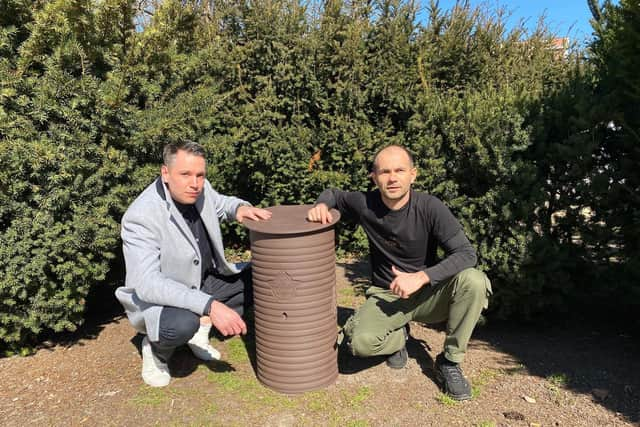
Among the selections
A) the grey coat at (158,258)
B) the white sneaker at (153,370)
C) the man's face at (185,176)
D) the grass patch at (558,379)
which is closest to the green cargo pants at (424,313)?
the grass patch at (558,379)

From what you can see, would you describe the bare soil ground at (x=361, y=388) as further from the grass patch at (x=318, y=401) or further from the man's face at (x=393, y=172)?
the man's face at (x=393, y=172)

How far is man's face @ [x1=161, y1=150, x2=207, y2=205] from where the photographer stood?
3.19 meters

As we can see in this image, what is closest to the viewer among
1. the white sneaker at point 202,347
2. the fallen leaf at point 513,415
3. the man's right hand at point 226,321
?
the man's right hand at point 226,321

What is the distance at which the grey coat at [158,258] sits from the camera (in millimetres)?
2947

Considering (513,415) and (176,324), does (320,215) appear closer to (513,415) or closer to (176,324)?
(176,324)

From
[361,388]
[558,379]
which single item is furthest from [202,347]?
[558,379]

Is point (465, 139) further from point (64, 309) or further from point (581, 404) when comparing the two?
point (64, 309)

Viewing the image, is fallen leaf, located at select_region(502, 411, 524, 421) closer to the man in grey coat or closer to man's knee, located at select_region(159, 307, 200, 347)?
the man in grey coat

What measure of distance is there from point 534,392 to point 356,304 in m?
1.93

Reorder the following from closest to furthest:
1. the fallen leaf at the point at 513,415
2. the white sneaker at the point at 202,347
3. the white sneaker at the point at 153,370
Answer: the fallen leaf at the point at 513,415 < the white sneaker at the point at 153,370 < the white sneaker at the point at 202,347

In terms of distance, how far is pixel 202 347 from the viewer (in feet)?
12.2

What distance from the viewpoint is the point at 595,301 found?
14.3 ft

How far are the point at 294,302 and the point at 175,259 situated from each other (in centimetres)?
90

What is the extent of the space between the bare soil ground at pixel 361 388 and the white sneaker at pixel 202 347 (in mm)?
74
